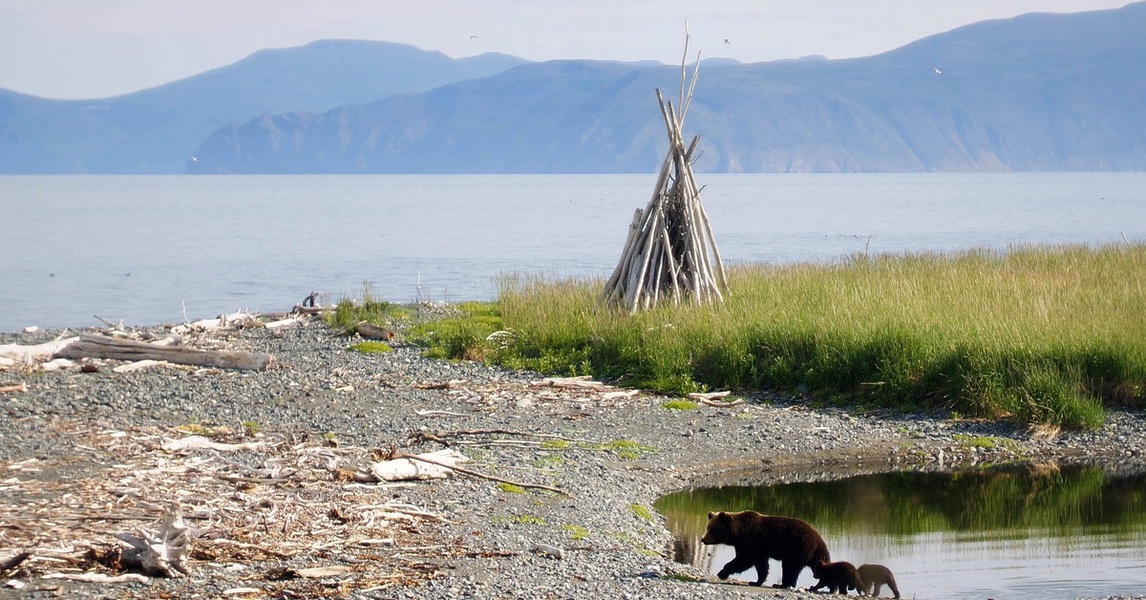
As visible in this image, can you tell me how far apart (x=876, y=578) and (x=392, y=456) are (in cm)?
381

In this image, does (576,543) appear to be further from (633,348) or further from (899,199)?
(899,199)

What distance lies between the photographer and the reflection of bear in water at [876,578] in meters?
7.14

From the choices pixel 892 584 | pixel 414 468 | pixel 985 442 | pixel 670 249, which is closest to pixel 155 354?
pixel 670 249

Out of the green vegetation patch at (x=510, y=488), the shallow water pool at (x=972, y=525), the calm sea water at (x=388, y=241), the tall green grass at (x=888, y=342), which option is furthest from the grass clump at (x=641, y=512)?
the calm sea water at (x=388, y=241)

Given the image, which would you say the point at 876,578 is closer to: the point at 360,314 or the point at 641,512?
the point at 641,512

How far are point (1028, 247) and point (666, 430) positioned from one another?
15.4m

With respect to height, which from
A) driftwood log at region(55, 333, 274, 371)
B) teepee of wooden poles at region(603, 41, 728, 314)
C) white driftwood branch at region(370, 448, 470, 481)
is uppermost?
teepee of wooden poles at region(603, 41, 728, 314)

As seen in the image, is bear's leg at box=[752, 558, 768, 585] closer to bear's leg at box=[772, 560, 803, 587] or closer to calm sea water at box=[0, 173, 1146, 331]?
bear's leg at box=[772, 560, 803, 587]

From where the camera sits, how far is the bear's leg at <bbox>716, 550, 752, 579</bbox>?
288 inches

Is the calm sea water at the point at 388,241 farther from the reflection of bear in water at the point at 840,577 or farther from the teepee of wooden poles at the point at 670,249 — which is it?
the reflection of bear in water at the point at 840,577

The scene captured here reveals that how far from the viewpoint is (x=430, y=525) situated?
7.70 m

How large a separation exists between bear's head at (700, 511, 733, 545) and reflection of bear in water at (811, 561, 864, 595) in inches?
21.9

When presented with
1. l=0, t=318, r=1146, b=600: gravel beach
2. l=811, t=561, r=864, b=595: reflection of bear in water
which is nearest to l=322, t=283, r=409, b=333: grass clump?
l=0, t=318, r=1146, b=600: gravel beach

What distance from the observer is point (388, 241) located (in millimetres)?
56750
